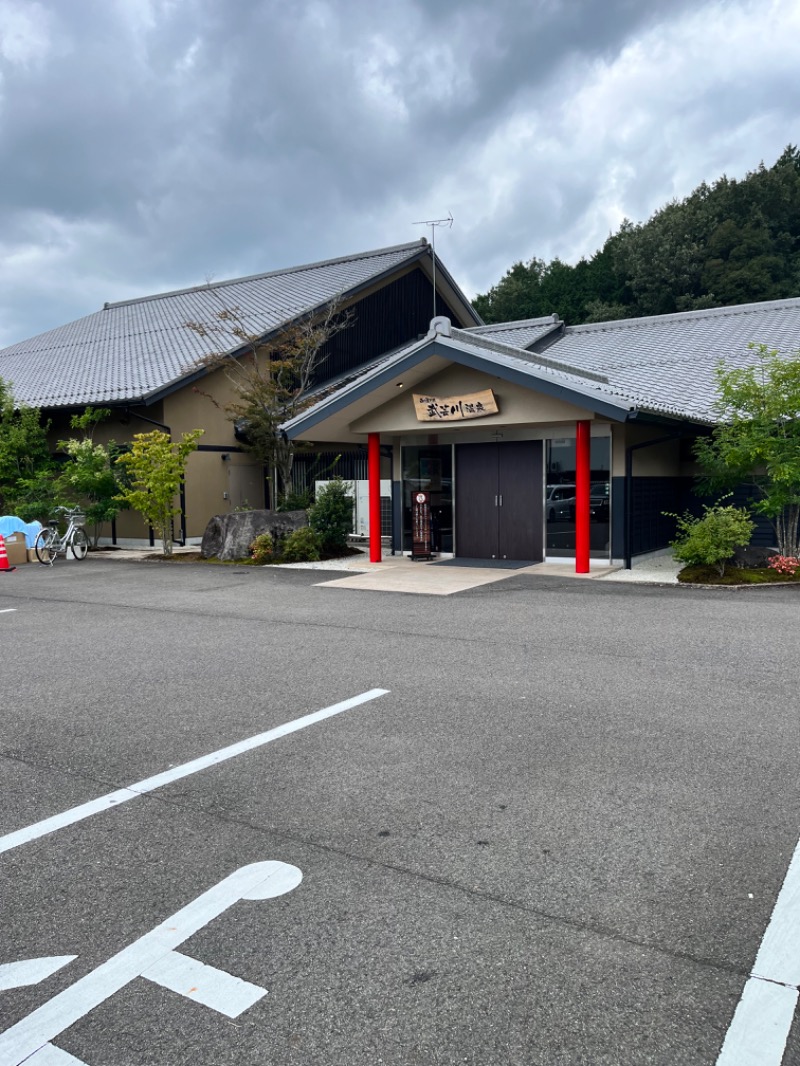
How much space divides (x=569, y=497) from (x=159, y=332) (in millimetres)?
13519

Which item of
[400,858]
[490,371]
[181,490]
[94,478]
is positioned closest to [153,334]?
[181,490]

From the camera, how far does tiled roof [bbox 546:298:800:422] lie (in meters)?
13.8

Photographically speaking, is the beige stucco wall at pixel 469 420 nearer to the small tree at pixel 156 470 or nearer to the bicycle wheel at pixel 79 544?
the small tree at pixel 156 470

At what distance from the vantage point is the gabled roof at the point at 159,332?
694 inches

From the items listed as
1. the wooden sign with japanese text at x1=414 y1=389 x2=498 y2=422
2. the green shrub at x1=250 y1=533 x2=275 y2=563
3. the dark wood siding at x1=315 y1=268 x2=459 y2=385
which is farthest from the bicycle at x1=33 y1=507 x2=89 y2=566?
the wooden sign with japanese text at x1=414 y1=389 x2=498 y2=422

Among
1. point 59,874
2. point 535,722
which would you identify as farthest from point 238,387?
point 59,874

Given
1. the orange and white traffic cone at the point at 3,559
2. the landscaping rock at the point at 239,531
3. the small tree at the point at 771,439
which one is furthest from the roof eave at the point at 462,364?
the orange and white traffic cone at the point at 3,559

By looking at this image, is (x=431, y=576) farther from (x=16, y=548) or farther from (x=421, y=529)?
(x=16, y=548)

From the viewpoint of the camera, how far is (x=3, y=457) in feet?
54.9

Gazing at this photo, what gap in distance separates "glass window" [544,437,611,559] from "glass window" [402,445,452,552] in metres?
1.95

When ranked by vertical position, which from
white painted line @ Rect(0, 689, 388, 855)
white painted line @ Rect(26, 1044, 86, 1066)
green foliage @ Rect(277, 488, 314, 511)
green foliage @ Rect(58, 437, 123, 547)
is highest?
green foliage @ Rect(58, 437, 123, 547)

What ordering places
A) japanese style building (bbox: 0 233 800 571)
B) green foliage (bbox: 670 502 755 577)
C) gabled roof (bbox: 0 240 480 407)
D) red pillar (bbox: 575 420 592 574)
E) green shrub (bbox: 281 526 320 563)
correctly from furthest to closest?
gabled roof (bbox: 0 240 480 407)
green shrub (bbox: 281 526 320 563)
japanese style building (bbox: 0 233 800 571)
red pillar (bbox: 575 420 592 574)
green foliage (bbox: 670 502 755 577)

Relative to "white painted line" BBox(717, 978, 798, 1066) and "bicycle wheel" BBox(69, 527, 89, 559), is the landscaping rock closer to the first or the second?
"bicycle wheel" BBox(69, 527, 89, 559)

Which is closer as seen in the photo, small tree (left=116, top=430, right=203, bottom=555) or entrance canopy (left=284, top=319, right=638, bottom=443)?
entrance canopy (left=284, top=319, right=638, bottom=443)
